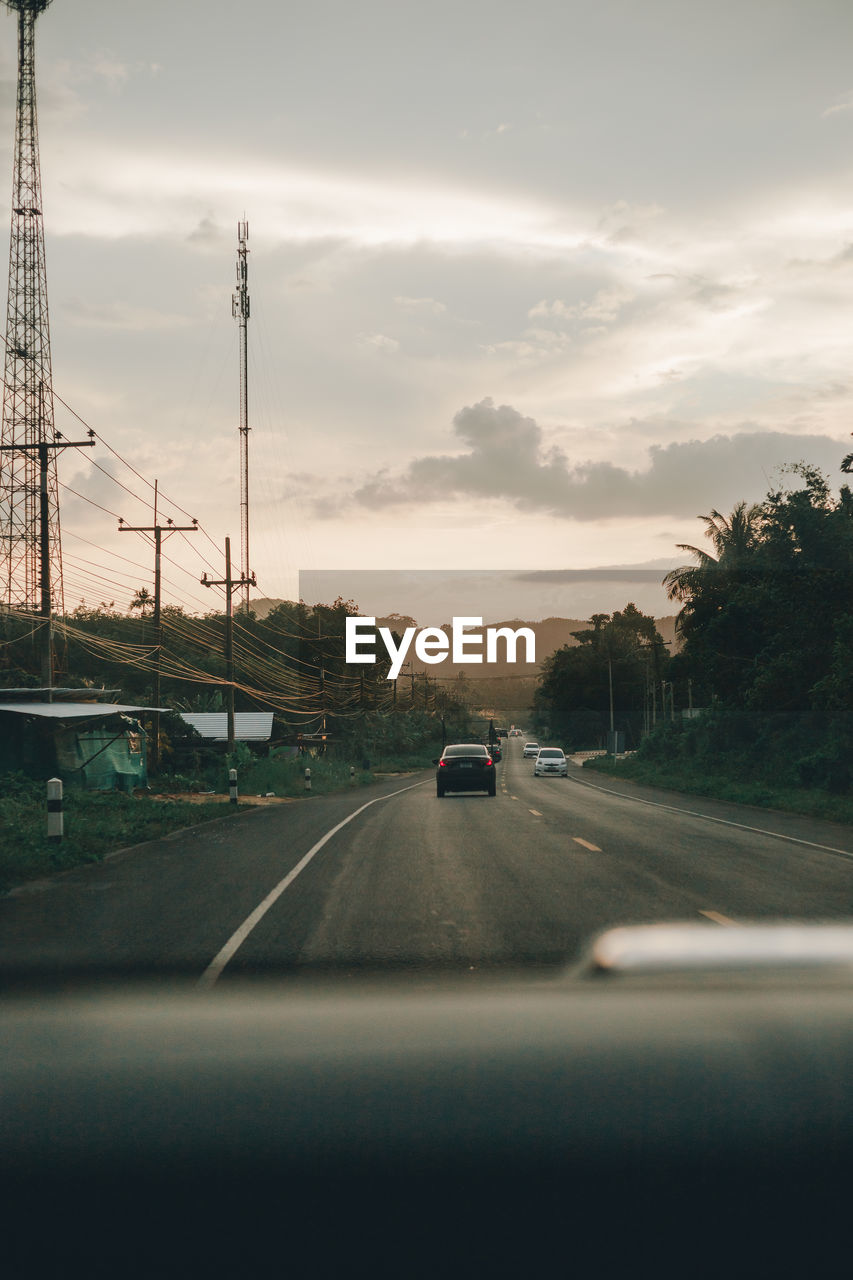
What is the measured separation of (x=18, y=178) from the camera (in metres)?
39.0

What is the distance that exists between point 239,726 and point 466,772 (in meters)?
42.8

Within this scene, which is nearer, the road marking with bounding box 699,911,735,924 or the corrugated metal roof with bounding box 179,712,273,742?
the road marking with bounding box 699,911,735,924

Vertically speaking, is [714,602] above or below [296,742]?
above

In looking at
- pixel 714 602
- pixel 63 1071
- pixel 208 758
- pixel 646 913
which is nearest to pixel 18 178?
pixel 208 758

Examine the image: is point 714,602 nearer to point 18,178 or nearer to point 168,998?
point 18,178

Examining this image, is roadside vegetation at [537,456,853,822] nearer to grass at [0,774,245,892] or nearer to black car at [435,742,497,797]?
black car at [435,742,497,797]

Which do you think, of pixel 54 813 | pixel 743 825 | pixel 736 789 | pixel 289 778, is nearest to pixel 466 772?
pixel 736 789

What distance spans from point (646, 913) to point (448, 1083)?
5.71 m

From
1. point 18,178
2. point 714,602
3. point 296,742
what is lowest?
point 296,742

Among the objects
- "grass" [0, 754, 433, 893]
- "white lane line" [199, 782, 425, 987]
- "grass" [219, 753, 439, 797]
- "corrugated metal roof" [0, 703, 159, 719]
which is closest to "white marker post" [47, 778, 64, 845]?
"grass" [0, 754, 433, 893]

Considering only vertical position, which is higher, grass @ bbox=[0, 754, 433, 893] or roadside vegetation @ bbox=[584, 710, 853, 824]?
grass @ bbox=[0, 754, 433, 893]

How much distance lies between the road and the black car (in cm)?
1255

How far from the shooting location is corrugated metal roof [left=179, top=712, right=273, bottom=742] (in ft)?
223

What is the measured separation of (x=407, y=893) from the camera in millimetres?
11289
